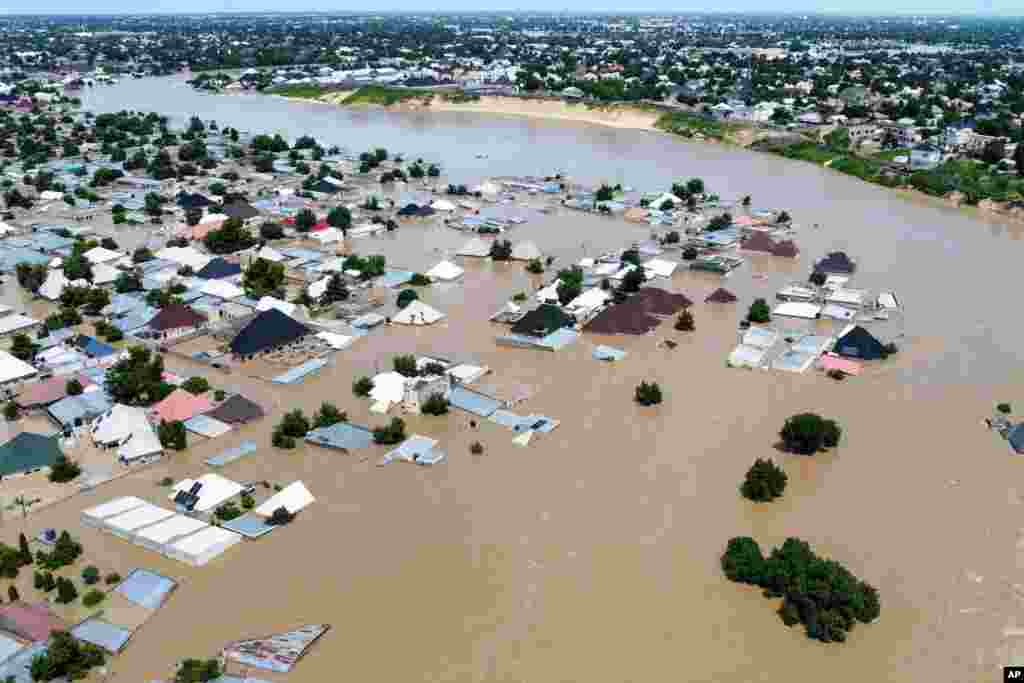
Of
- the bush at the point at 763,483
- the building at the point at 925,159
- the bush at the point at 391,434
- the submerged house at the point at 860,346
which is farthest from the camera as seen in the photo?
the building at the point at 925,159

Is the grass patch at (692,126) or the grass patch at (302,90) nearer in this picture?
the grass patch at (692,126)

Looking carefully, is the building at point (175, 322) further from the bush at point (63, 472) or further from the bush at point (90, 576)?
the bush at point (90, 576)

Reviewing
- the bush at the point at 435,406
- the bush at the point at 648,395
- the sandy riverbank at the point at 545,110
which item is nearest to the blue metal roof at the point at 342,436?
the bush at the point at 435,406

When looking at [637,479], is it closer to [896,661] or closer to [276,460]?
[896,661]

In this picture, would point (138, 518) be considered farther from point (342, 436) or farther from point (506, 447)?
point (506, 447)

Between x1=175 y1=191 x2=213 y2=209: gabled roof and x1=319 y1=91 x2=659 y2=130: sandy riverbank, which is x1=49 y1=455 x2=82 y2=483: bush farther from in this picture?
x1=319 y1=91 x2=659 y2=130: sandy riverbank
